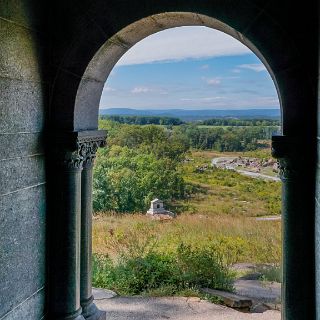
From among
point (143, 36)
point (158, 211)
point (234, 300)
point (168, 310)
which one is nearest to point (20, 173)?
point (143, 36)

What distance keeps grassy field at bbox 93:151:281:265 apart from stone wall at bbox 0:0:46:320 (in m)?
3.52

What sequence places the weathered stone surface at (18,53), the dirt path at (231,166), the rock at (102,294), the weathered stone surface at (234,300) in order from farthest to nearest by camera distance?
1. the dirt path at (231,166)
2. the rock at (102,294)
3. the weathered stone surface at (234,300)
4. the weathered stone surface at (18,53)

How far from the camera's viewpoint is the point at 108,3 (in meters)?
3.05

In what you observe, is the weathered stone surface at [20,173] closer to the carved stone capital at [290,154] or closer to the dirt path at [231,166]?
the carved stone capital at [290,154]

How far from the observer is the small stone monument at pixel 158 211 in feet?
23.5

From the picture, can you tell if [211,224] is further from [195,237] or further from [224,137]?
[224,137]

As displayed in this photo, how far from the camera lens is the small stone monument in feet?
23.5

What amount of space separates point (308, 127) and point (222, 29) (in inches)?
42.6

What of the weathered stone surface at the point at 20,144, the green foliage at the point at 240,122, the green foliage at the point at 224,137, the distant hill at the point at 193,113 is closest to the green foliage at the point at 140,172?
the green foliage at the point at 224,137

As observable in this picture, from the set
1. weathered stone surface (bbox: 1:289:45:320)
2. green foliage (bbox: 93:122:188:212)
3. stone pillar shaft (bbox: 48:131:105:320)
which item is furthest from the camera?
green foliage (bbox: 93:122:188:212)

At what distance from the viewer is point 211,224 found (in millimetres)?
6855

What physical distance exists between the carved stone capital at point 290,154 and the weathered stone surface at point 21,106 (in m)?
1.73

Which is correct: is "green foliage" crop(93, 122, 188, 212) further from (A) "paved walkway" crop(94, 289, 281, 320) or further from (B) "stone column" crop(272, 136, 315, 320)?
(B) "stone column" crop(272, 136, 315, 320)

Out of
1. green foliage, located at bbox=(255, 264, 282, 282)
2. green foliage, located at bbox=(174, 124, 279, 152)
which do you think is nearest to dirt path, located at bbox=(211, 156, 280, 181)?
green foliage, located at bbox=(174, 124, 279, 152)
